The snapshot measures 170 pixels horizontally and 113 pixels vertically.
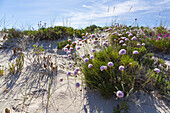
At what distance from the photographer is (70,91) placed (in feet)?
9.24

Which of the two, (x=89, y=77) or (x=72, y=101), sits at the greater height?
(x=89, y=77)

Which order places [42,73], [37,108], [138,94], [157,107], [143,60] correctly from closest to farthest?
[37,108]
[157,107]
[138,94]
[42,73]
[143,60]

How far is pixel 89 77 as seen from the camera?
2885 millimetres

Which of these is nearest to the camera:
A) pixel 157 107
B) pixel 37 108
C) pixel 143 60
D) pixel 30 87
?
pixel 37 108

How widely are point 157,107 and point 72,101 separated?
1.61 meters

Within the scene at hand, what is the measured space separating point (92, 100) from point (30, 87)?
1.38 metres

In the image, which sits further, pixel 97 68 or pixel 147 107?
pixel 97 68

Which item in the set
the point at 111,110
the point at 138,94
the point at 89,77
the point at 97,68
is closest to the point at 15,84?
the point at 89,77

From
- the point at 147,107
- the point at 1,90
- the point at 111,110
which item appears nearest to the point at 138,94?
the point at 147,107

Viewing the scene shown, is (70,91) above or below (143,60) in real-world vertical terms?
below

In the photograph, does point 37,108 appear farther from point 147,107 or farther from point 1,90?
point 147,107

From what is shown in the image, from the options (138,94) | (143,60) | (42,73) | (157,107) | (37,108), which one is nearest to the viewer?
(37,108)

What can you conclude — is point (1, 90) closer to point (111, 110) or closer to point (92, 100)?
point (92, 100)

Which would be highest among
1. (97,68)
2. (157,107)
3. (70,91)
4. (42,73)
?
(97,68)
